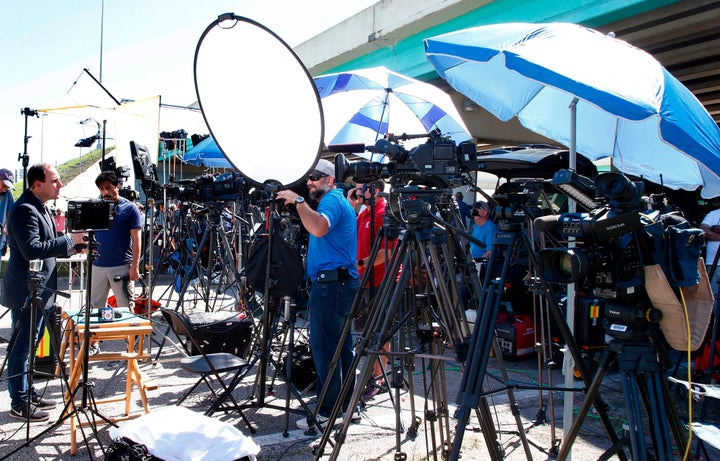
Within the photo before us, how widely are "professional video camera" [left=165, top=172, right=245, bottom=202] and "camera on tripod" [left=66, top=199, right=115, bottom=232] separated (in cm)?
167

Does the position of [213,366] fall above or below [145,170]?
below

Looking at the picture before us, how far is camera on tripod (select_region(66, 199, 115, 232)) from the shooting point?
3.06 metres

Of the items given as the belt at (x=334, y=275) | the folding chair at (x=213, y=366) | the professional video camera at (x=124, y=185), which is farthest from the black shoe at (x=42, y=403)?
the belt at (x=334, y=275)

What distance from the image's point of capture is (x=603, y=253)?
6.43ft

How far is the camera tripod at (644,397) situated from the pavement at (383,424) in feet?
1.12

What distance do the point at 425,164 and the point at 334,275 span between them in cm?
125

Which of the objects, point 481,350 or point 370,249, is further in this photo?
point 370,249

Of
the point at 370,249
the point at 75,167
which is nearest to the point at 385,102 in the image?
the point at 370,249

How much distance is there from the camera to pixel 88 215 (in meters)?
3.11

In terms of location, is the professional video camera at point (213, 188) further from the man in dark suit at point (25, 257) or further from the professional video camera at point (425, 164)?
the professional video camera at point (425, 164)

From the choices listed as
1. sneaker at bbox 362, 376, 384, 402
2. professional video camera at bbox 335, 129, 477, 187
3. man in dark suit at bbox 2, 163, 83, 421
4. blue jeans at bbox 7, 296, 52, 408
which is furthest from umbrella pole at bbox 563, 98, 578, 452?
blue jeans at bbox 7, 296, 52, 408

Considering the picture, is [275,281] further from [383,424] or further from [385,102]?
[385,102]

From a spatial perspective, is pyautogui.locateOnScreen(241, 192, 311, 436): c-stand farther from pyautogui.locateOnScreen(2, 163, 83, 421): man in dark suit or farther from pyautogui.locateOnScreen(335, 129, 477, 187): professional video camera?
pyautogui.locateOnScreen(2, 163, 83, 421): man in dark suit

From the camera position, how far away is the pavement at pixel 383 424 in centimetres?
296
